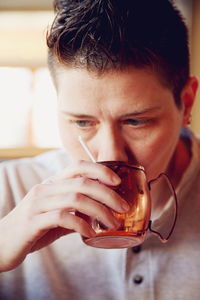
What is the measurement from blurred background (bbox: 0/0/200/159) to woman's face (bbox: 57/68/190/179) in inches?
49.4

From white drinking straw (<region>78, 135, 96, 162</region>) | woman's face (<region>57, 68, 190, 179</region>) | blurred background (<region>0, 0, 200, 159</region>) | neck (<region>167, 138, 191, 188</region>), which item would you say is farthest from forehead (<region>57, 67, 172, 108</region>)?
blurred background (<region>0, 0, 200, 159</region>)

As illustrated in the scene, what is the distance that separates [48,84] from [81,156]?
4.42 ft

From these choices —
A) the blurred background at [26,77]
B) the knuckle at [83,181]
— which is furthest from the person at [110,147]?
the blurred background at [26,77]

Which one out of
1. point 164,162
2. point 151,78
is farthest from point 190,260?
point 151,78

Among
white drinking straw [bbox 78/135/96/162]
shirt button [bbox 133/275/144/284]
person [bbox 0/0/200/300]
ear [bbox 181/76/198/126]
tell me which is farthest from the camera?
ear [bbox 181/76/198/126]

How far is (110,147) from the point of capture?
1167 millimetres

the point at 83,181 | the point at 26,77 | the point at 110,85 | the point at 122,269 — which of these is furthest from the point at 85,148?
the point at 26,77

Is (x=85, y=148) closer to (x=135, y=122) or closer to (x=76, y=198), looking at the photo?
(x=135, y=122)

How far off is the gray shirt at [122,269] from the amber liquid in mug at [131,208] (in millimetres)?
391

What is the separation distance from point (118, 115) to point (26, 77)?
151cm

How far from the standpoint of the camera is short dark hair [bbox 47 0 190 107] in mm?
1219

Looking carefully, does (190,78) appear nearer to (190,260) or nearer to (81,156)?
(81,156)

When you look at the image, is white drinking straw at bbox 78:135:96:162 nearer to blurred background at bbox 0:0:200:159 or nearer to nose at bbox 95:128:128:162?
nose at bbox 95:128:128:162

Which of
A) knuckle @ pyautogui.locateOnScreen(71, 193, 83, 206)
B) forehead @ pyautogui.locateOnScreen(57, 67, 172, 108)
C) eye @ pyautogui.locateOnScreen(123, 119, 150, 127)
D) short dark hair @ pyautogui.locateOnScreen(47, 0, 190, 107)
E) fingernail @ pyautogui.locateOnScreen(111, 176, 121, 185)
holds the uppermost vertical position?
short dark hair @ pyautogui.locateOnScreen(47, 0, 190, 107)
